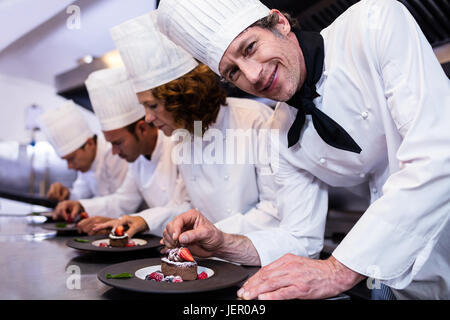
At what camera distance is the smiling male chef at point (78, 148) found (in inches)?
135

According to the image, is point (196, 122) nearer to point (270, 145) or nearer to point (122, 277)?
point (270, 145)

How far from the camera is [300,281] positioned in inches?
36.2

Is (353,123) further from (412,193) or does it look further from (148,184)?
(148,184)

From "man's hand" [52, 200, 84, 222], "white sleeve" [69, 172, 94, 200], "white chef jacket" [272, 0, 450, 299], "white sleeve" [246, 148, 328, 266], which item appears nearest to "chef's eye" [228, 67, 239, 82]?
"white chef jacket" [272, 0, 450, 299]

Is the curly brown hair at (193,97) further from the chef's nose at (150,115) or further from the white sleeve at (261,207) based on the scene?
the white sleeve at (261,207)

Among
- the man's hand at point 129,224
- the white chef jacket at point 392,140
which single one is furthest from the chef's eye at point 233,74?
the man's hand at point 129,224

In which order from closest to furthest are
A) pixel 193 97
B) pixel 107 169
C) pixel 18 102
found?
pixel 193 97 → pixel 107 169 → pixel 18 102

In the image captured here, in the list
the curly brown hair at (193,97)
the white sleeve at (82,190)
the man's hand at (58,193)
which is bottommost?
the white sleeve at (82,190)

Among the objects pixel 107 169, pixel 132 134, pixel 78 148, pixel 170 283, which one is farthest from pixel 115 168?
pixel 170 283

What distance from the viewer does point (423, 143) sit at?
93 cm

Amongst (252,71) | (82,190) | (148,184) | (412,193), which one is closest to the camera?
(412,193)

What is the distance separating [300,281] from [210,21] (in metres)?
0.86

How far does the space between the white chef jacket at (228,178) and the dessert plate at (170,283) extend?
596 millimetres

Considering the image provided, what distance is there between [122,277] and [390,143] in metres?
0.83
